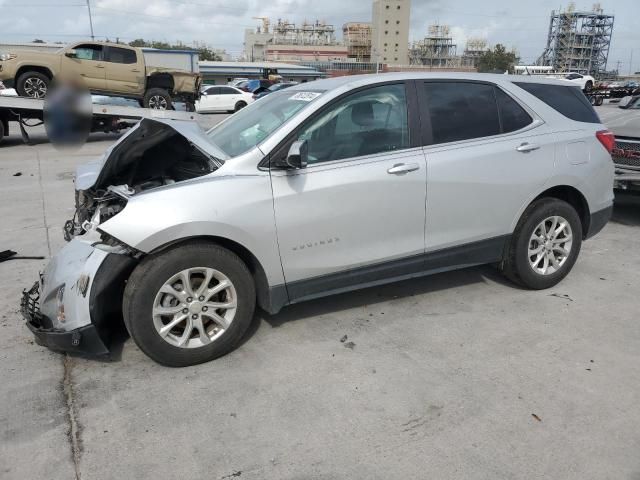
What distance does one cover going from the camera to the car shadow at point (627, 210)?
6.91 metres

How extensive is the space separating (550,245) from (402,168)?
1.69m

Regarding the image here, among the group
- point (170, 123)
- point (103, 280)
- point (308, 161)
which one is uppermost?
point (170, 123)

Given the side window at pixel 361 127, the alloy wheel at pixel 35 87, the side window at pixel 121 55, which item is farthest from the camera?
the side window at pixel 121 55

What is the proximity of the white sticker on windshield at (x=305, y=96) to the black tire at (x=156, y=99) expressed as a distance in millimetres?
14575

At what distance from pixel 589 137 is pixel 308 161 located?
2.62 meters

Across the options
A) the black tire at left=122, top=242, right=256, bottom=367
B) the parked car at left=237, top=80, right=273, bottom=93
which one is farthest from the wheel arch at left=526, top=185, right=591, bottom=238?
the parked car at left=237, top=80, right=273, bottom=93

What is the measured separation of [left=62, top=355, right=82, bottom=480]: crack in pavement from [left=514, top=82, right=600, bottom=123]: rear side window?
4.13m

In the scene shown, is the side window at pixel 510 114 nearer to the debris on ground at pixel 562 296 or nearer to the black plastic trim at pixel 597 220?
the black plastic trim at pixel 597 220

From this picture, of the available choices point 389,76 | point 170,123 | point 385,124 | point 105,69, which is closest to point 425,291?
point 385,124

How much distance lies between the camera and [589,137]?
4.50 m

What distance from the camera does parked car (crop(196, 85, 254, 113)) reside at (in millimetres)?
28484

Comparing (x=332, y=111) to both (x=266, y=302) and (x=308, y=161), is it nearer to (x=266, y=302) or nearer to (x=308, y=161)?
(x=308, y=161)

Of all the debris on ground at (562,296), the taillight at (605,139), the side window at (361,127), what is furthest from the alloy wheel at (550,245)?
the side window at (361,127)

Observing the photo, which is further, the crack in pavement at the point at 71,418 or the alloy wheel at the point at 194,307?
the alloy wheel at the point at 194,307
